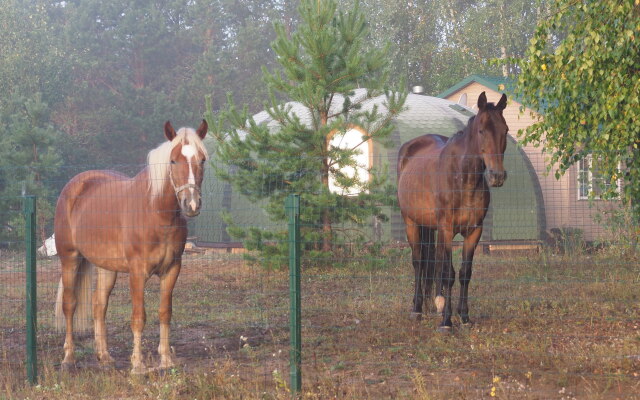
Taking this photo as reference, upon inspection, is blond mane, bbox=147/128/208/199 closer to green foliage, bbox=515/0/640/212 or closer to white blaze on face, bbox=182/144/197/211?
white blaze on face, bbox=182/144/197/211

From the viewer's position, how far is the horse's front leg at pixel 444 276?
8.73m

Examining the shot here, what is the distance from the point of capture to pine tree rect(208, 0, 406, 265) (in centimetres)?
1371

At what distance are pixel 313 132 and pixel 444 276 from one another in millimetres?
5328

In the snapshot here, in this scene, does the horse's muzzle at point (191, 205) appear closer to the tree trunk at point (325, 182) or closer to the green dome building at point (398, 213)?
the tree trunk at point (325, 182)

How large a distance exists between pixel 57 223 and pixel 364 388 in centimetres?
367

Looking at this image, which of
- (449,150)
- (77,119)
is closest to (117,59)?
(77,119)

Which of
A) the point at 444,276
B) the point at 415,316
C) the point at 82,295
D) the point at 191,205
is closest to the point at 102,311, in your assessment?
the point at 82,295

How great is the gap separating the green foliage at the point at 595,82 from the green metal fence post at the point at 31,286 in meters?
5.41

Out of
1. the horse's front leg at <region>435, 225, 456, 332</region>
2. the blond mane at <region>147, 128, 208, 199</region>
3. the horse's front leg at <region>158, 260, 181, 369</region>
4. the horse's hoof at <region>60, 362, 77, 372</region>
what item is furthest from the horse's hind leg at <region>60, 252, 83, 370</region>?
the horse's front leg at <region>435, 225, 456, 332</region>

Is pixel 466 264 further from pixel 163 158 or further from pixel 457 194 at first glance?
pixel 163 158

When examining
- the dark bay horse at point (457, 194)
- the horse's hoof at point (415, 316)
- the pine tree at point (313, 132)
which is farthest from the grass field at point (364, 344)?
the pine tree at point (313, 132)

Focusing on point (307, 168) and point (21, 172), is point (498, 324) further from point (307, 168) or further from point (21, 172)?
point (21, 172)

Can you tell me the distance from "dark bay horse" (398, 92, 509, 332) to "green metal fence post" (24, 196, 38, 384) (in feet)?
12.4

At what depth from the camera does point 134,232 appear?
7.09 m
